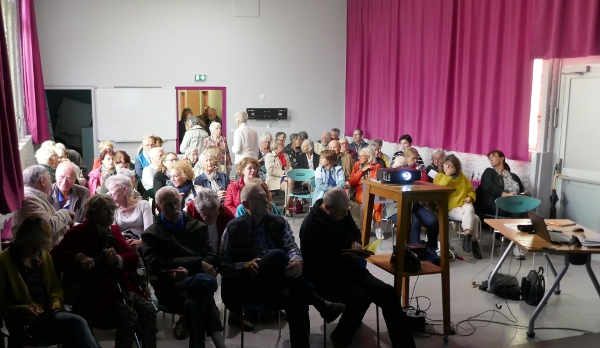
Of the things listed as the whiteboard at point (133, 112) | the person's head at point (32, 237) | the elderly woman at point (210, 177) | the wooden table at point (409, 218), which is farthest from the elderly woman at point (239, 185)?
the whiteboard at point (133, 112)

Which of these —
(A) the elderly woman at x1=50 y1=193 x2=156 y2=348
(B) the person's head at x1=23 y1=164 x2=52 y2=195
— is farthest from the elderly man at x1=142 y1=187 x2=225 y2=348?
(B) the person's head at x1=23 y1=164 x2=52 y2=195

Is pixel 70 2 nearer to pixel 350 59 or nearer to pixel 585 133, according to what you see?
pixel 350 59

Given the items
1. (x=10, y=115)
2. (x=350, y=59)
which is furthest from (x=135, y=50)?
(x=10, y=115)

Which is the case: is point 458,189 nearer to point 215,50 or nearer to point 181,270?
point 181,270

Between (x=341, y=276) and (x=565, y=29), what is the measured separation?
4319 millimetres

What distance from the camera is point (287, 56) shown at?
11695 mm

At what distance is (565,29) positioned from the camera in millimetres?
6324

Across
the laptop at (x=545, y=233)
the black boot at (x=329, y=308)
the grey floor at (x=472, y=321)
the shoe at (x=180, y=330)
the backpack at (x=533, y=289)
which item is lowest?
the grey floor at (x=472, y=321)

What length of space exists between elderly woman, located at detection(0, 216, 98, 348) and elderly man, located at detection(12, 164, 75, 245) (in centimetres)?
78

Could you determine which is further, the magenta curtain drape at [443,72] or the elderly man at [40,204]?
the magenta curtain drape at [443,72]

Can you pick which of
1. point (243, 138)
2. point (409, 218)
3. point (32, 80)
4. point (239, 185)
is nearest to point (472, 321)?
point (409, 218)

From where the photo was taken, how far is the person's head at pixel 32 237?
3113mm

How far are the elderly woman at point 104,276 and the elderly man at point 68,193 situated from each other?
1107 millimetres

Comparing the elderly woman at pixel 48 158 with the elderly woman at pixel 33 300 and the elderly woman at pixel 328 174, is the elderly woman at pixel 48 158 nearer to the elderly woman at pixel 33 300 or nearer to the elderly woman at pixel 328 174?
the elderly woman at pixel 328 174
